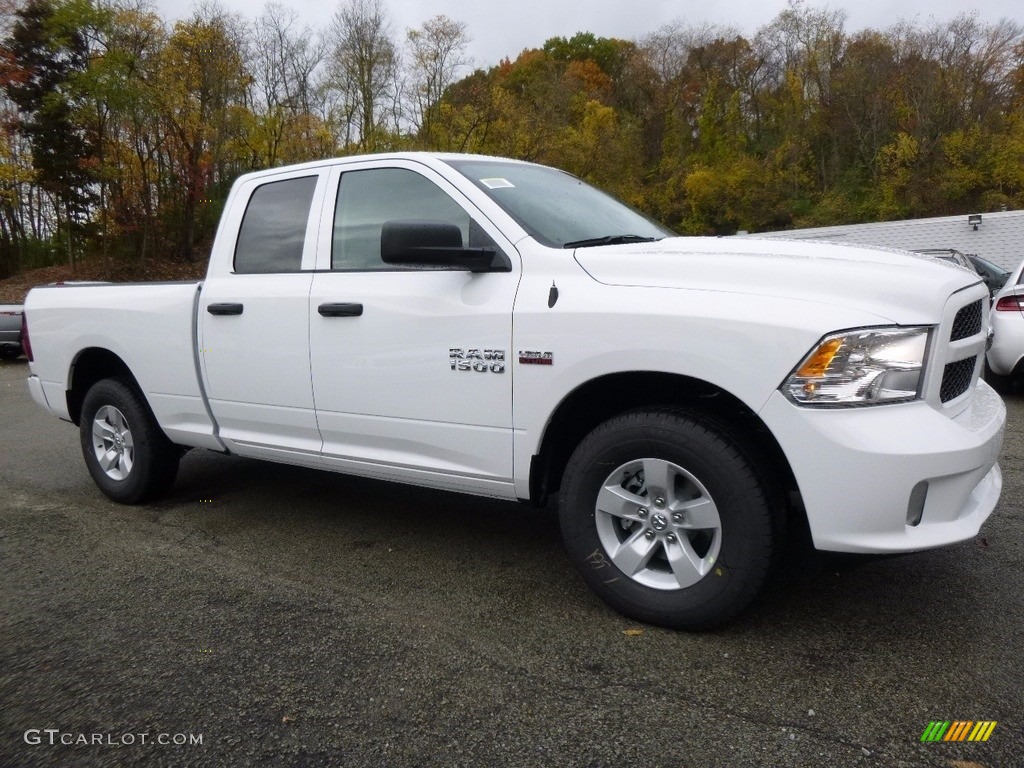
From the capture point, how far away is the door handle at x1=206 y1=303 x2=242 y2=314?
411 centimetres

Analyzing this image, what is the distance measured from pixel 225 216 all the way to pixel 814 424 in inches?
134

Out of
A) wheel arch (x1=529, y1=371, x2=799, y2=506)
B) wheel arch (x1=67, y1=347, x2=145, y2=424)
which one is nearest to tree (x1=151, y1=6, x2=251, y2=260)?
wheel arch (x1=67, y1=347, x2=145, y2=424)

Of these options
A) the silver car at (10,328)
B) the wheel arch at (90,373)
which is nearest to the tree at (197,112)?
the silver car at (10,328)

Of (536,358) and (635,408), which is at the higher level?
(536,358)

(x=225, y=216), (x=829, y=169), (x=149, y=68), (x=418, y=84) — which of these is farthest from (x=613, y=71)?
(x=225, y=216)

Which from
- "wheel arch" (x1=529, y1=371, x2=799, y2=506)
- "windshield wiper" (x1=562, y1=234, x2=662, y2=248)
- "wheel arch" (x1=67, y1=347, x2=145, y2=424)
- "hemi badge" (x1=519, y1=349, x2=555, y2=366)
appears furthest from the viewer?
"wheel arch" (x1=67, y1=347, x2=145, y2=424)

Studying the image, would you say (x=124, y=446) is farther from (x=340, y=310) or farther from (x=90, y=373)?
(x=340, y=310)

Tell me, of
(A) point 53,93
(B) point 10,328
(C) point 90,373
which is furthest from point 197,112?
(C) point 90,373

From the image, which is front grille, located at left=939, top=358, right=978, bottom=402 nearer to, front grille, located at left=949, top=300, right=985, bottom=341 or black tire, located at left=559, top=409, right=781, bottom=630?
front grille, located at left=949, top=300, right=985, bottom=341

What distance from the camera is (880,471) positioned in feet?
8.20

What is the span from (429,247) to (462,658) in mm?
1547

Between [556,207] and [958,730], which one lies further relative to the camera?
[556,207]

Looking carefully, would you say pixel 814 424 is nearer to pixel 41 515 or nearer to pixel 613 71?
pixel 41 515

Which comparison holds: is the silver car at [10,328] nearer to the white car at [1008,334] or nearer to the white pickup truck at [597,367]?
the white pickup truck at [597,367]
